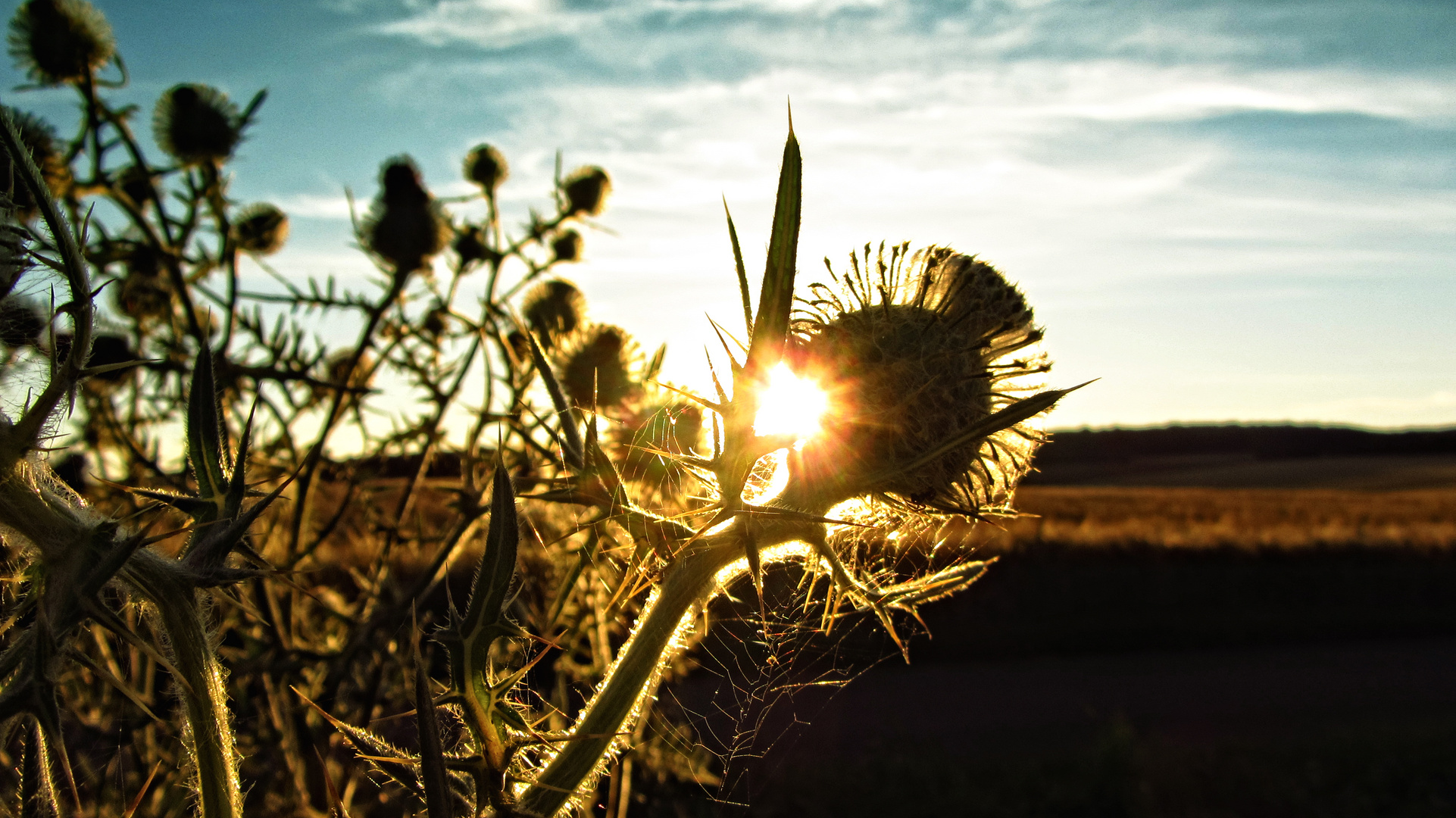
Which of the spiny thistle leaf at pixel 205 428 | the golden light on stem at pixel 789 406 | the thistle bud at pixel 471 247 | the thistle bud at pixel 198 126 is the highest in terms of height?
the thistle bud at pixel 198 126

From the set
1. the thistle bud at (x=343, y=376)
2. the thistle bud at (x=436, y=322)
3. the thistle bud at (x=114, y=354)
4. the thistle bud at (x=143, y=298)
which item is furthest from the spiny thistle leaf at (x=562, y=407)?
the thistle bud at (x=143, y=298)

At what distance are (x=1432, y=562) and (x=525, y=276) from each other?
19.7 meters

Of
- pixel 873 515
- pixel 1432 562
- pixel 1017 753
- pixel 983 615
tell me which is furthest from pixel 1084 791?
pixel 1432 562

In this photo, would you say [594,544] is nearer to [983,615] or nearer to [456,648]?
[456,648]

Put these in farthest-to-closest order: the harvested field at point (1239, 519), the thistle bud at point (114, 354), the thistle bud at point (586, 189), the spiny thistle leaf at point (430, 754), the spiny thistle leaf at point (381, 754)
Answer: the harvested field at point (1239, 519)
the thistle bud at point (586, 189)
the thistle bud at point (114, 354)
the spiny thistle leaf at point (381, 754)
the spiny thistle leaf at point (430, 754)

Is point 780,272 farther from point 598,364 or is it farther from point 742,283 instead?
point 598,364

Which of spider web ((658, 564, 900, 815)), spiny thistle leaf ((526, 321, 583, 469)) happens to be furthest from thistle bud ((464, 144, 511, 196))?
spiny thistle leaf ((526, 321, 583, 469))

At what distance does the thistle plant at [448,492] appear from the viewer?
777 millimetres

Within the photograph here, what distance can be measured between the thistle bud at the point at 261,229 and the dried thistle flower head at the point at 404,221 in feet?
1.17

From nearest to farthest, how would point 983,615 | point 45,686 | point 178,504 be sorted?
point 45,686
point 178,504
point 983,615

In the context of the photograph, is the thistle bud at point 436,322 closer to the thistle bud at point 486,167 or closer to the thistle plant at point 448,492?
the thistle plant at point 448,492

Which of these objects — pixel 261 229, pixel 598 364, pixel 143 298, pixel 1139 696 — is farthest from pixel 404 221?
Answer: pixel 1139 696

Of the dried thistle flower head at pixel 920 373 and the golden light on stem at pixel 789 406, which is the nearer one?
the golden light on stem at pixel 789 406

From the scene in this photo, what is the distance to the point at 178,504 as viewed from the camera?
85 centimetres
